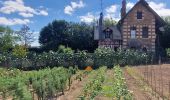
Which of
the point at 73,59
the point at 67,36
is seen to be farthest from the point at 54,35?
the point at 73,59

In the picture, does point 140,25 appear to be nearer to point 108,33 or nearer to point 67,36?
point 108,33

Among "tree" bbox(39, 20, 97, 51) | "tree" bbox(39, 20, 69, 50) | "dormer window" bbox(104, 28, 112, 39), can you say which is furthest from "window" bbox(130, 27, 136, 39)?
"tree" bbox(39, 20, 69, 50)

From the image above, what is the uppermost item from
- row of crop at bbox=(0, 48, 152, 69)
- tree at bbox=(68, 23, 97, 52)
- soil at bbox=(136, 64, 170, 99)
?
tree at bbox=(68, 23, 97, 52)

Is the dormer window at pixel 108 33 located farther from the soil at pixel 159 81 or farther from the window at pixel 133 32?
the soil at pixel 159 81

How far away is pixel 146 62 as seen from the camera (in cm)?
4212

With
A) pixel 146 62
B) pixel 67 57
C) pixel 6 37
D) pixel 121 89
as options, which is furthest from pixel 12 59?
pixel 121 89

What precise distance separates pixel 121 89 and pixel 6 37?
50.1 m

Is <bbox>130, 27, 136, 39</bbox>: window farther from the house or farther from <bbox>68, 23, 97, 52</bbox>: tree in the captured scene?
<bbox>68, 23, 97, 52</bbox>: tree

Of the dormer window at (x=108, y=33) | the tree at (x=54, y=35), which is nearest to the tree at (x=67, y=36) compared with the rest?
the tree at (x=54, y=35)

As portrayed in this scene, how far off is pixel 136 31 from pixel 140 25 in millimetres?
797

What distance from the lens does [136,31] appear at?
49.5m

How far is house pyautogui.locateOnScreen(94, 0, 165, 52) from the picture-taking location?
49031 millimetres

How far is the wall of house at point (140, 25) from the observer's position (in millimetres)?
49031

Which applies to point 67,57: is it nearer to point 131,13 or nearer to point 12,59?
point 12,59
